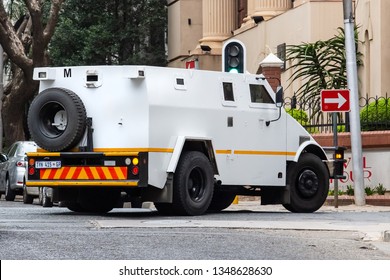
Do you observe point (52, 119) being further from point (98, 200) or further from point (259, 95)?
point (259, 95)

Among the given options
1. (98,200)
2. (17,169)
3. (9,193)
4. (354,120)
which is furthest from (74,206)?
(9,193)

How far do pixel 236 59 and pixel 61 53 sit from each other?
2710 cm

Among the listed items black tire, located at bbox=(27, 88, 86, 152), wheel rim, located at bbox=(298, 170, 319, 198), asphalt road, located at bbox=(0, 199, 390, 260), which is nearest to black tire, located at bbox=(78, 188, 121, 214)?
asphalt road, located at bbox=(0, 199, 390, 260)

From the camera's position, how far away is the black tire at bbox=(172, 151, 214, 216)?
72.1ft

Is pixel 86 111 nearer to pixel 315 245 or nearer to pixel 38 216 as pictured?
pixel 38 216

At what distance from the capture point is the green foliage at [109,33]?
52156 mm

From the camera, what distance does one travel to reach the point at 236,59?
26984 mm

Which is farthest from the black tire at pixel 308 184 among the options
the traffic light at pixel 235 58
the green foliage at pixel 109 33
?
the green foliage at pixel 109 33

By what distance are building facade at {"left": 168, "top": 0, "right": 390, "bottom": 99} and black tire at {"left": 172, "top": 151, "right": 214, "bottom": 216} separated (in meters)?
6.55

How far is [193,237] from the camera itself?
16812mm

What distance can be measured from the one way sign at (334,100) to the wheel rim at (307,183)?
10.4 feet

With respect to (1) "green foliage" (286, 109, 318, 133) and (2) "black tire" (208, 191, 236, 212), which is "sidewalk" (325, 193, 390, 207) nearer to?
(1) "green foliage" (286, 109, 318, 133)

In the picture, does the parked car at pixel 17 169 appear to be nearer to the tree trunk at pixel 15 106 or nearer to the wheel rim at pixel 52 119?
the tree trunk at pixel 15 106

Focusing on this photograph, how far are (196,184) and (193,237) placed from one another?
580 centimetres
